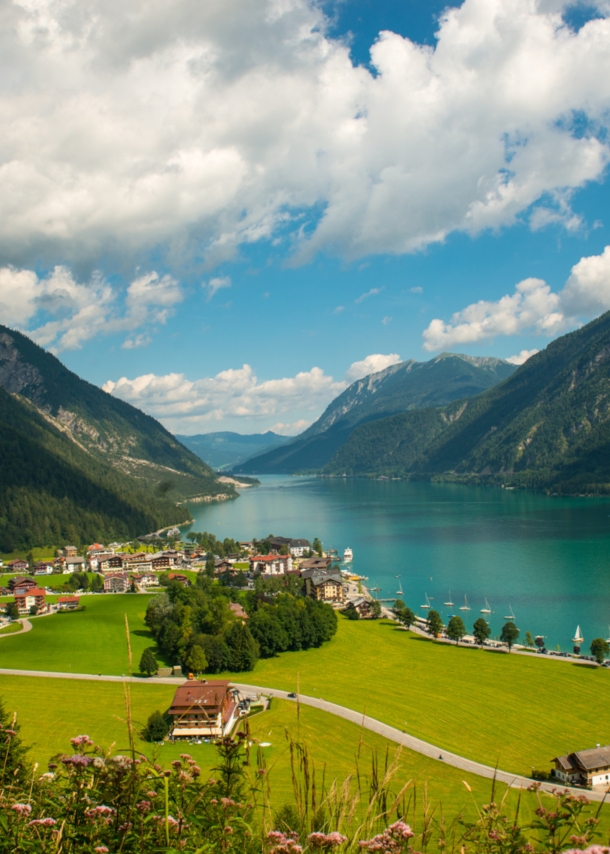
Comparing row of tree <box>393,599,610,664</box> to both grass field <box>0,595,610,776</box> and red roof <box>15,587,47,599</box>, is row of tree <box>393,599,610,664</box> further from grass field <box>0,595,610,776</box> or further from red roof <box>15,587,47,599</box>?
red roof <box>15,587,47,599</box>

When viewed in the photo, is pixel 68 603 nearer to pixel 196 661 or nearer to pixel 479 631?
→ pixel 196 661

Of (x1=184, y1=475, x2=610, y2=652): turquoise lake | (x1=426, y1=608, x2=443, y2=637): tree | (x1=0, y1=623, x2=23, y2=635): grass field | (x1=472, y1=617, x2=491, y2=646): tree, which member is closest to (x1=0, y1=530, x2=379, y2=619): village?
(x1=0, y1=623, x2=23, y2=635): grass field

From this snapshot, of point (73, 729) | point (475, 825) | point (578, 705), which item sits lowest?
point (578, 705)

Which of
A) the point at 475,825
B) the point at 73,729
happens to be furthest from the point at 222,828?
the point at 73,729

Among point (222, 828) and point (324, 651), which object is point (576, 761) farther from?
point (222, 828)

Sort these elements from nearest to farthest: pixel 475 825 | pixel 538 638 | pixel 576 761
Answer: pixel 475 825 < pixel 576 761 < pixel 538 638

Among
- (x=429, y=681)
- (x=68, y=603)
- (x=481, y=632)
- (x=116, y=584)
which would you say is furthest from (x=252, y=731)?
(x=116, y=584)

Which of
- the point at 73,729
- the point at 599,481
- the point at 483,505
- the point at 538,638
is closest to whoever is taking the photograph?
the point at 73,729

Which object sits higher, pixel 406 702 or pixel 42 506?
pixel 42 506
